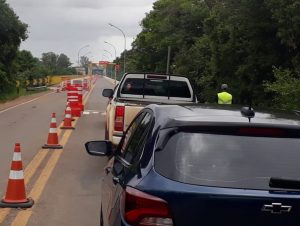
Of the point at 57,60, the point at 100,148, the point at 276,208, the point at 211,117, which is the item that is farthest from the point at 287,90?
the point at 57,60

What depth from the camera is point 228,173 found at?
3.46m

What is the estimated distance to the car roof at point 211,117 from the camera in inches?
147

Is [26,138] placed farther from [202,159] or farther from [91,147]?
[202,159]

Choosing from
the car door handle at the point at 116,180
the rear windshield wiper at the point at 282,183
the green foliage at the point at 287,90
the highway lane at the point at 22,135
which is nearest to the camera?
the rear windshield wiper at the point at 282,183

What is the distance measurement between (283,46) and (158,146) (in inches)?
731

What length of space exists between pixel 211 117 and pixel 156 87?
379 inches

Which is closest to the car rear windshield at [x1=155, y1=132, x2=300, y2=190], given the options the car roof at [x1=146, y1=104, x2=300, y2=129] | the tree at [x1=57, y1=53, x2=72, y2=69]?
the car roof at [x1=146, y1=104, x2=300, y2=129]

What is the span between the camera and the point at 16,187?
303 inches

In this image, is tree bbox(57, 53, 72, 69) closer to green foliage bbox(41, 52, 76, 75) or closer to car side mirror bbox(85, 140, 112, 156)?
green foliage bbox(41, 52, 76, 75)

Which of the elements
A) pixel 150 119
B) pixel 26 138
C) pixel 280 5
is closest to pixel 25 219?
pixel 150 119

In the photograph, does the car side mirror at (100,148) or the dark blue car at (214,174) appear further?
the car side mirror at (100,148)

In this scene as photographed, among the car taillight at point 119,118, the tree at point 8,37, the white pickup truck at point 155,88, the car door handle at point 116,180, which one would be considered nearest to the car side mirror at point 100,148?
the car door handle at point 116,180

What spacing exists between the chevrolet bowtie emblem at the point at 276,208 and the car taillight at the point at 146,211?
20.9 inches

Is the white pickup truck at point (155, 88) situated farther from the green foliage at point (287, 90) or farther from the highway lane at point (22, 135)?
the green foliage at point (287, 90)
